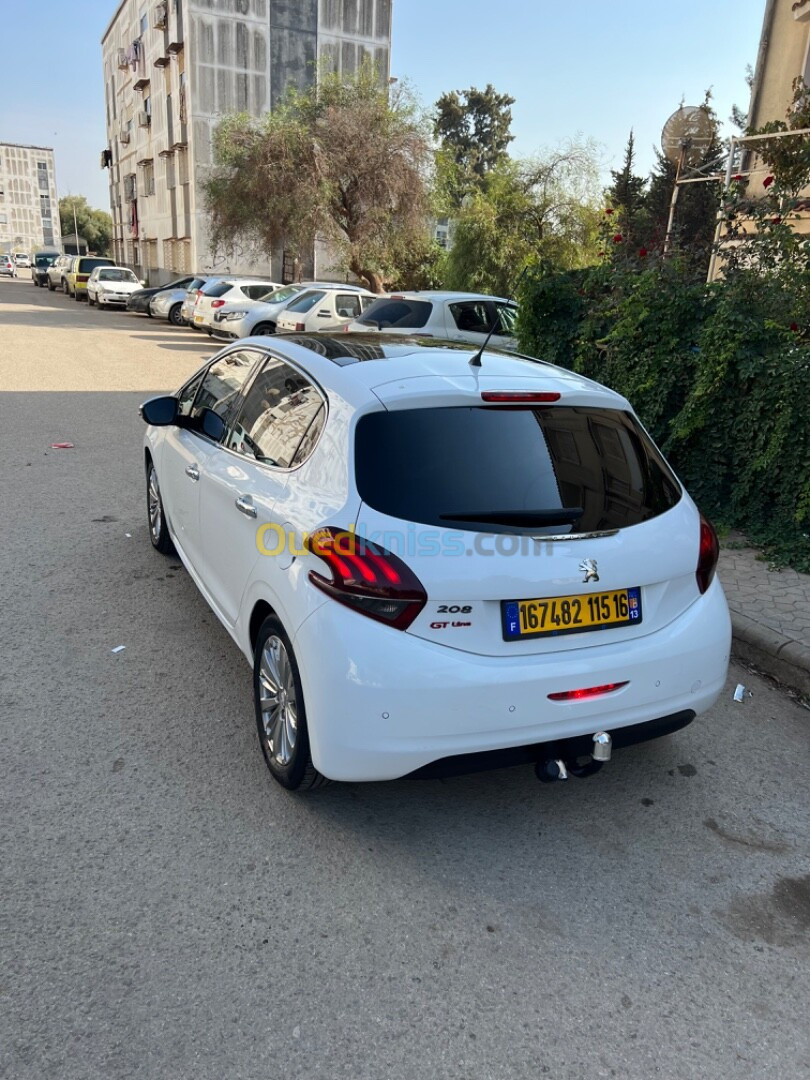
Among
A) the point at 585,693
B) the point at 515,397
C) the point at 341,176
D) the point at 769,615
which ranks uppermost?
the point at 341,176

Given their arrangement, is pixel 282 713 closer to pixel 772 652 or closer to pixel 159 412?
pixel 159 412

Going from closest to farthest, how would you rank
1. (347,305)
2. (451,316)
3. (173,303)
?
(451,316) < (347,305) < (173,303)

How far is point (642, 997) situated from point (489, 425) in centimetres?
195

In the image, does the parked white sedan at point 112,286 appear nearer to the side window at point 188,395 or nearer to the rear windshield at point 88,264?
the rear windshield at point 88,264

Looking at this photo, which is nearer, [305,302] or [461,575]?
[461,575]

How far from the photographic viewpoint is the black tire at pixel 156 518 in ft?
17.5

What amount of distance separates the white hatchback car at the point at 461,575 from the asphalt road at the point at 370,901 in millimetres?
Result: 352

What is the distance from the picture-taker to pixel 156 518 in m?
5.48

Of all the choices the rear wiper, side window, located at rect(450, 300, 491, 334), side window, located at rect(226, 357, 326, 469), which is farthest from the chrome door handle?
side window, located at rect(450, 300, 491, 334)

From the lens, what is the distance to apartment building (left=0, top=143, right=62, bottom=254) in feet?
462

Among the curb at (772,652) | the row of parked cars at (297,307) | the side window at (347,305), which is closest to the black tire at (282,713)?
the row of parked cars at (297,307)

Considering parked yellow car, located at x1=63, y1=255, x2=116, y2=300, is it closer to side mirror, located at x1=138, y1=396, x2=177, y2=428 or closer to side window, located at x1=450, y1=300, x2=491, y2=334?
side window, located at x1=450, y1=300, x2=491, y2=334

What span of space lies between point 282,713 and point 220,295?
19619 millimetres

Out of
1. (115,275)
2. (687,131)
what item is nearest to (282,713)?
(687,131)
